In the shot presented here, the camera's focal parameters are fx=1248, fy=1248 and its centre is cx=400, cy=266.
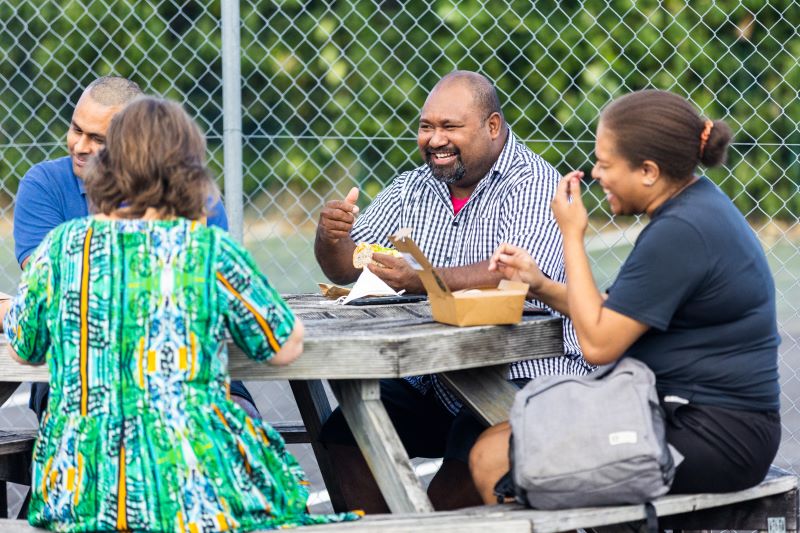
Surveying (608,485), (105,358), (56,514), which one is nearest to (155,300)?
(105,358)

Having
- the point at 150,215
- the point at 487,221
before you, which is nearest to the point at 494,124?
the point at 487,221

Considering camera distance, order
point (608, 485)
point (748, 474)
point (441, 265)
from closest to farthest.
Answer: point (608, 485) → point (748, 474) → point (441, 265)

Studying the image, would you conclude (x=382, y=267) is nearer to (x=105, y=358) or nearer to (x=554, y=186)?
(x=554, y=186)

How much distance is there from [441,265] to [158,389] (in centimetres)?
143

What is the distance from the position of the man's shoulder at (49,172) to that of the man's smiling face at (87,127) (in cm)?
7

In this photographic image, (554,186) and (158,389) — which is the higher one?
(554,186)

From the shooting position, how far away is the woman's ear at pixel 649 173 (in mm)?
2852

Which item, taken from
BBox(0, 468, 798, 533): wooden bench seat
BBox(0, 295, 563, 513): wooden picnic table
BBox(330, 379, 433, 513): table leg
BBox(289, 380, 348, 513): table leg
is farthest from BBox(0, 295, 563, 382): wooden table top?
BBox(289, 380, 348, 513): table leg

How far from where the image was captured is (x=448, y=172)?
384cm

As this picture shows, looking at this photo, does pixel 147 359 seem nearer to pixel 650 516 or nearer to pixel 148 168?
pixel 148 168

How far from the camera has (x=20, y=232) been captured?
3.67m

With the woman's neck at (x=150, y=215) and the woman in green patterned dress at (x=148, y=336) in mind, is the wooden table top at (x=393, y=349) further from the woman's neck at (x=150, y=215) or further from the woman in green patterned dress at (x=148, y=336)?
the woman's neck at (x=150, y=215)

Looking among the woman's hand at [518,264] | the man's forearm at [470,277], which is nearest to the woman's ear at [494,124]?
the man's forearm at [470,277]

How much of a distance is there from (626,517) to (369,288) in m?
1.07
